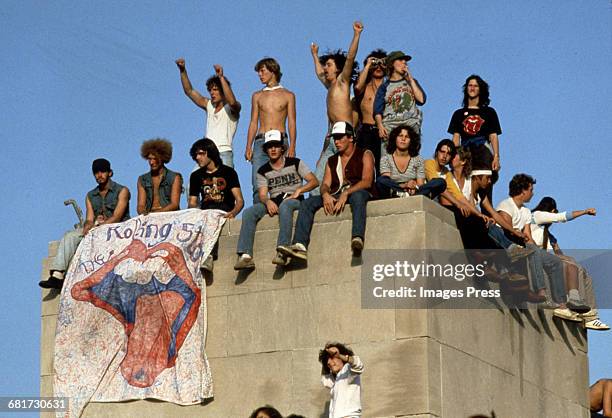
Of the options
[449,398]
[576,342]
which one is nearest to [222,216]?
[449,398]

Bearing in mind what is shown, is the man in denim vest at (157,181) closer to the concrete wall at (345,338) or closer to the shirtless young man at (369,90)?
the concrete wall at (345,338)

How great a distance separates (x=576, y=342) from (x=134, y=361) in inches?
271

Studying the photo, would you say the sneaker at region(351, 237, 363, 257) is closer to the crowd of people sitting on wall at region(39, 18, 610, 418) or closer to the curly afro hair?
the crowd of people sitting on wall at region(39, 18, 610, 418)

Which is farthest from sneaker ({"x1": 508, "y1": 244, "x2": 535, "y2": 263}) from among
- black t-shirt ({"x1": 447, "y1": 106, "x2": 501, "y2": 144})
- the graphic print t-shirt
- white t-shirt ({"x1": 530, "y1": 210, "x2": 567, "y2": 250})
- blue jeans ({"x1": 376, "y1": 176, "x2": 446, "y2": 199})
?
the graphic print t-shirt

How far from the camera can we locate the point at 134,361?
2223 centimetres

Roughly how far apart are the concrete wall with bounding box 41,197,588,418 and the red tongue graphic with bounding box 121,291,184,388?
0.40m

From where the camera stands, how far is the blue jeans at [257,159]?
22.6 metres

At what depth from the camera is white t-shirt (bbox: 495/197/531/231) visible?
23.3m

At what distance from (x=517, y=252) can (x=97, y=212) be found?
5.99 meters

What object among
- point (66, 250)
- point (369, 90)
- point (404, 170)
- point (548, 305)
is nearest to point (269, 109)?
point (369, 90)

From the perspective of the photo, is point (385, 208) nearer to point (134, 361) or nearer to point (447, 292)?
point (447, 292)

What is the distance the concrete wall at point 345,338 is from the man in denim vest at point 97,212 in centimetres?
192

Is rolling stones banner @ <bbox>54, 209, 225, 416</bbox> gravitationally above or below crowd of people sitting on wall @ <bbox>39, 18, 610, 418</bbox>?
below

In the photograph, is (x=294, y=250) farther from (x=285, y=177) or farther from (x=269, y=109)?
(x=269, y=109)
